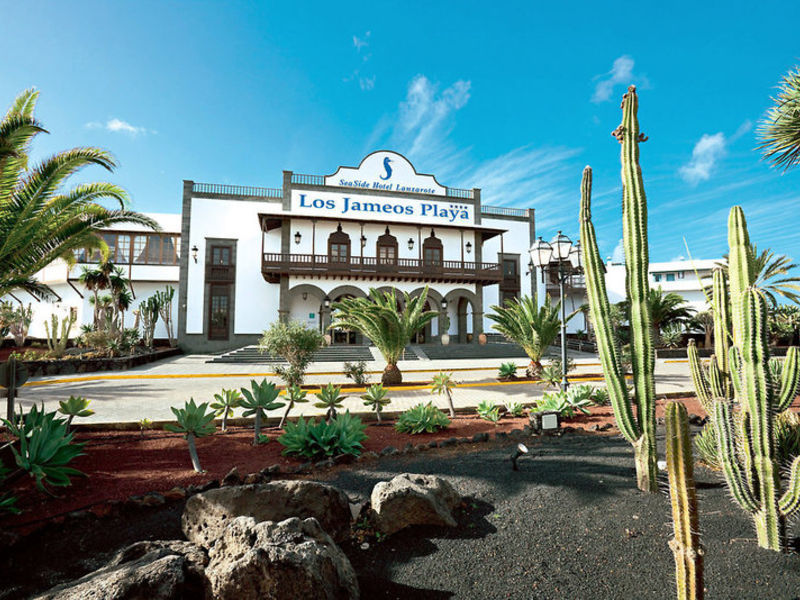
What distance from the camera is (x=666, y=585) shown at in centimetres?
198

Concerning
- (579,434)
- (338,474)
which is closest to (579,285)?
(579,434)

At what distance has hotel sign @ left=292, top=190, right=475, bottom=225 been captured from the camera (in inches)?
919

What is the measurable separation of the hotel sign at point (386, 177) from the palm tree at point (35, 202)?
16.6 m

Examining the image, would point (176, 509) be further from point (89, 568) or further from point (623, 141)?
point (623, 141)

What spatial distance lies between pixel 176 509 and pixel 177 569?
145 cm

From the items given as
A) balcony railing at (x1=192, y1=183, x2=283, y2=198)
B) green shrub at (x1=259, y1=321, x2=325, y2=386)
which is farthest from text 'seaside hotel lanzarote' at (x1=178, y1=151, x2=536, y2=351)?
green shrub at (x1=259, y1=321, x2=325, y2=386)

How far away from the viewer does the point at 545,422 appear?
15.3 ft

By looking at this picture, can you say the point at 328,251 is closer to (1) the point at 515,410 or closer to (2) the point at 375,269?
(2) the point at 375,269

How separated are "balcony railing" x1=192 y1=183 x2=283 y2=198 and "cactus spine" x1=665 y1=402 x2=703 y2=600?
951 inches

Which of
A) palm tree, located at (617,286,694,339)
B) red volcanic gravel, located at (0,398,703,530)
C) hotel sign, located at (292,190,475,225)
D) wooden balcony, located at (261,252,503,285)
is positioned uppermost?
hotel sign, located at (292,190,475,225)

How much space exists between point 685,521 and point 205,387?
426 inches

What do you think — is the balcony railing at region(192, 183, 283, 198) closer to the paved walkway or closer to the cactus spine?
the paved walkway

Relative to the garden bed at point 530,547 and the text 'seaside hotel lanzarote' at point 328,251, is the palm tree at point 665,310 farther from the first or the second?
the garden bed at point 530,547

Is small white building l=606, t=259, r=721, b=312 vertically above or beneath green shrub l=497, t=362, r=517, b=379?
above
